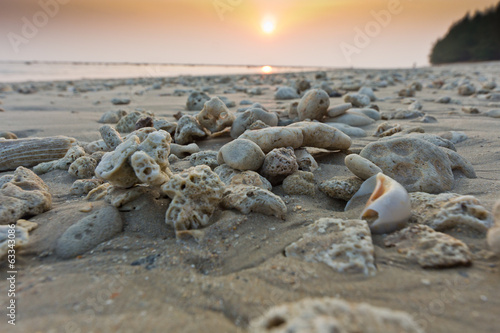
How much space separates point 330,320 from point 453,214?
109 cm

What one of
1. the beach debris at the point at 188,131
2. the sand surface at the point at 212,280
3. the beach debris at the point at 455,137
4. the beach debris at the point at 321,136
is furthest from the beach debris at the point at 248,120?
the beach debris at the point at 455,137

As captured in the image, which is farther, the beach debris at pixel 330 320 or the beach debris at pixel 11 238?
the beach debris at pixel 11 238

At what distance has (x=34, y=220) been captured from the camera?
174cm

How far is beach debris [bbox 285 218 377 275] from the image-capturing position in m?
1.25

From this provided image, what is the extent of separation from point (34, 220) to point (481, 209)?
236 cm

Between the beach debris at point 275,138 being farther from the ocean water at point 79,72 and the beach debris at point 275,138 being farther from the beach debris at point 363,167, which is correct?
the ocean water at point 79,72

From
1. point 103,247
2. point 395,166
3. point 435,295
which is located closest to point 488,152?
point 395,166

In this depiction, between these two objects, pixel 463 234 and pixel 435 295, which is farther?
pixel 463 234

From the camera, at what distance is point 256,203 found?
5.72 ft

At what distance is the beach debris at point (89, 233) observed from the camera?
1473mm

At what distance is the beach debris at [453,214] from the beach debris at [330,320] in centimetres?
87

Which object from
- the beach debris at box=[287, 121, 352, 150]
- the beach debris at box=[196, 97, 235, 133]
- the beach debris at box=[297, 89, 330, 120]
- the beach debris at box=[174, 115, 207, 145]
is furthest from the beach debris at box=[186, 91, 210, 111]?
the beach debris at box=[287, 121, 352, 150]

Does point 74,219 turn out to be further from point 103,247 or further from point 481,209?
point 481,209

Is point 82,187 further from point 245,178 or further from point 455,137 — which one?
point 455,137
